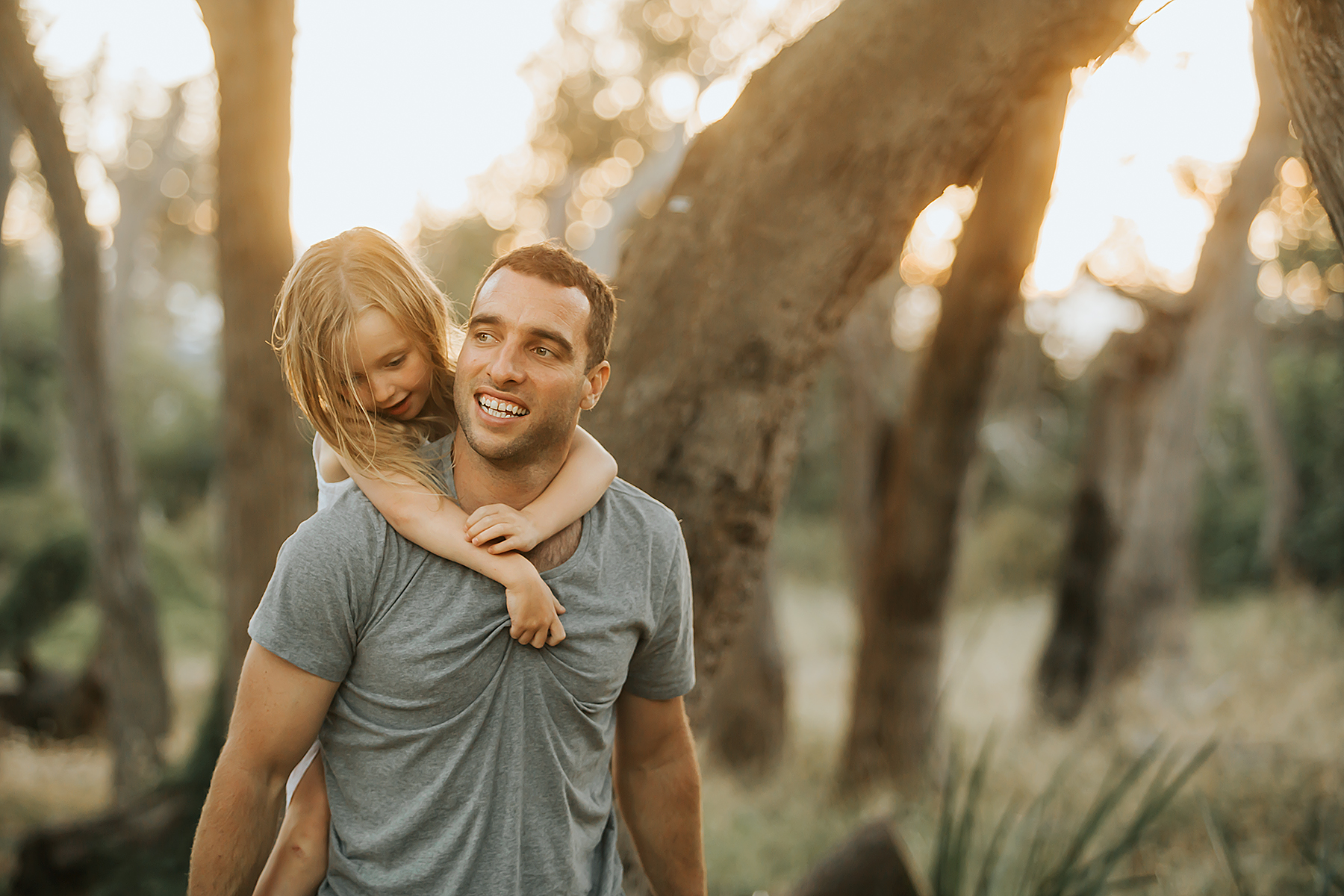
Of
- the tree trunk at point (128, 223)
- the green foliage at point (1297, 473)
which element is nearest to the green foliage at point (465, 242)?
the tree trunk at point (128, 223)

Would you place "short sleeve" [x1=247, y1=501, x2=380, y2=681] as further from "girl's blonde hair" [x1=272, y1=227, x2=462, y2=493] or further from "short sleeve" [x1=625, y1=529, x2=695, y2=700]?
"short sleeve" [x1=625, y1=529, x2=695, y2=700]

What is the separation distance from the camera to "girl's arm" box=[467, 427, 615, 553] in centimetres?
180

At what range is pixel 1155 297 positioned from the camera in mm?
7844

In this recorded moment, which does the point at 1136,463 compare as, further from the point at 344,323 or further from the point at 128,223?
the point at 128,223

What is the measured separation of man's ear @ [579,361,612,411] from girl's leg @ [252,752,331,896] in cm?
93

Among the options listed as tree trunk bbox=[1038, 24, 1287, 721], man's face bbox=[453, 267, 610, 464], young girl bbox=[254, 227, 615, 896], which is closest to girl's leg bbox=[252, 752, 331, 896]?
young girl bbox=[254, 227, 615, 896]

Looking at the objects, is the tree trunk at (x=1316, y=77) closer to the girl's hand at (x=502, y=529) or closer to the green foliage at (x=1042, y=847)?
the green foliage at (x=1042, y=847)

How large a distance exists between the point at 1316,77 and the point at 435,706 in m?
2.41

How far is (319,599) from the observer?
1.70 meters

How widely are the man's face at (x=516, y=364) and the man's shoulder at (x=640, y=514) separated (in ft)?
0.80

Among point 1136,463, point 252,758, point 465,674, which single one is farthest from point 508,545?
point 1136,463

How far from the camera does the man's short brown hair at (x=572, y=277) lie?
6.16ft

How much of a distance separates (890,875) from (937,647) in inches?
129

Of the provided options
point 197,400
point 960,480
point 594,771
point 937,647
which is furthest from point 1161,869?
point 197,400
